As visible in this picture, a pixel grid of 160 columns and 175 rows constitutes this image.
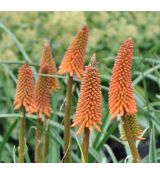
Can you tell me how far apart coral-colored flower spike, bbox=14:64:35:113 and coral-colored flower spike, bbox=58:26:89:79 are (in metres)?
0.12

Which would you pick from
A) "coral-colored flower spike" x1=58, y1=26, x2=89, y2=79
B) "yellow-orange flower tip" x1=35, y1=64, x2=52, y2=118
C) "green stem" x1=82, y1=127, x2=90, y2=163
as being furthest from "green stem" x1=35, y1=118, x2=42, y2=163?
"green stem" x1=82, y1=127, x2=90, y2=163

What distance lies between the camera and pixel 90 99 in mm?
1501

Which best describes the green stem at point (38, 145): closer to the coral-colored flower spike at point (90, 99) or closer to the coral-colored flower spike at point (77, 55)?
the coral-colored flower spike at point (77, 55)

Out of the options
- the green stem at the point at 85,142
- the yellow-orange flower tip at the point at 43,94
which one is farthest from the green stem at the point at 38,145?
the green stem at the point at 85,142

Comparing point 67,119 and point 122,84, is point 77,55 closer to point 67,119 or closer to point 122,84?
point 67,119

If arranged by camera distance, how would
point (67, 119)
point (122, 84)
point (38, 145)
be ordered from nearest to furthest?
point (122, 84), point (67, 119), point (38, 145)

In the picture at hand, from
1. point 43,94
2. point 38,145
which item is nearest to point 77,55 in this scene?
point 43,94

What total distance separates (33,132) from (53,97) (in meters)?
0.80

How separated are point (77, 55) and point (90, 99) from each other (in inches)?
11.9
